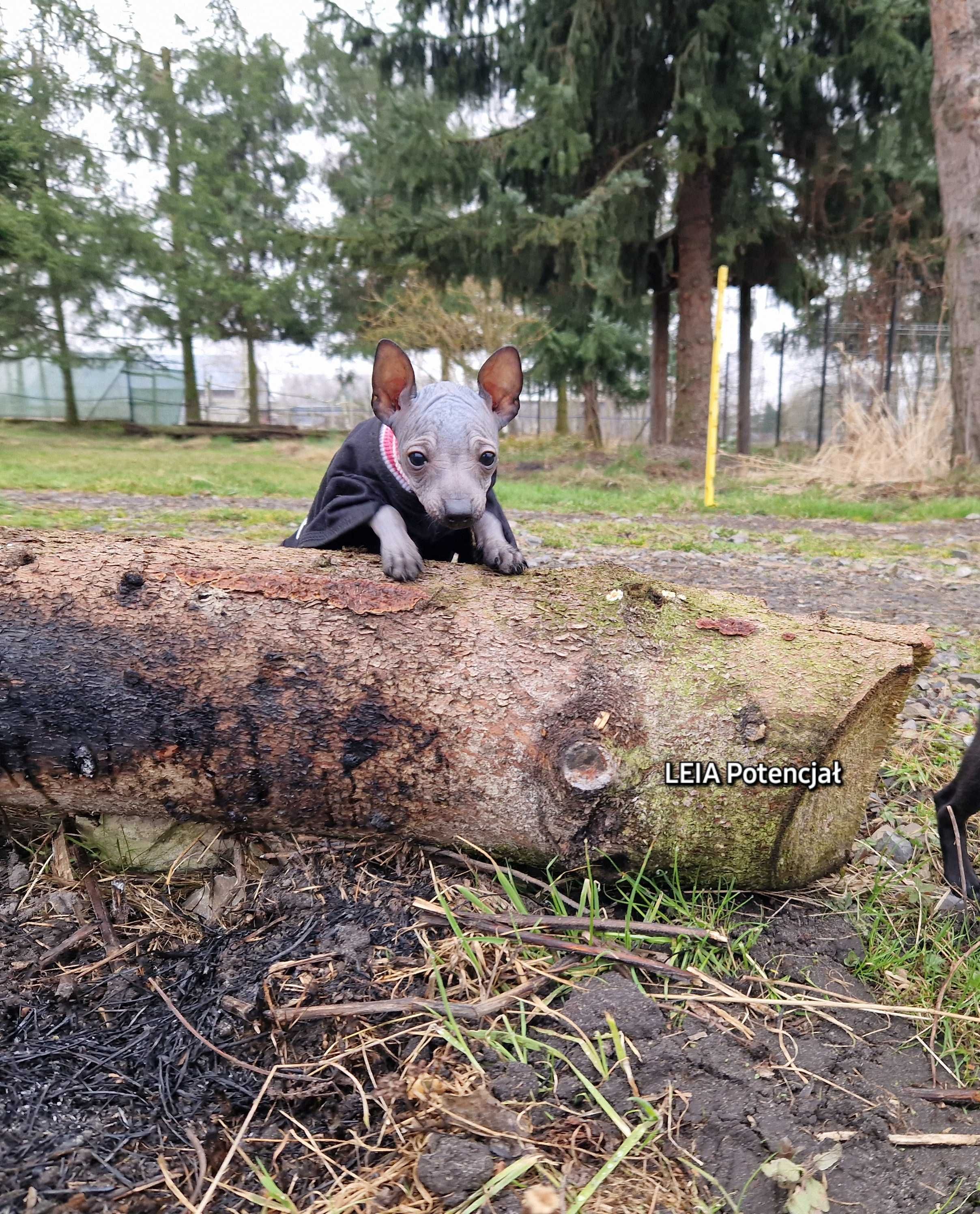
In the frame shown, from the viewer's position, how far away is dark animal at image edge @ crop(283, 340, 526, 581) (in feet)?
7.29

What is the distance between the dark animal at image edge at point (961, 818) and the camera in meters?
1.83

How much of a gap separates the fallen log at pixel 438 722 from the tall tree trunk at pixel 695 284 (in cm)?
1028

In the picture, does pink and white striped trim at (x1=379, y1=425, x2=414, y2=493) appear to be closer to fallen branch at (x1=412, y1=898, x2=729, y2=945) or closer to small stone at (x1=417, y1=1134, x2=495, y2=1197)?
fallen branch at (x1=412, y1=898, x2=729, y2=945)

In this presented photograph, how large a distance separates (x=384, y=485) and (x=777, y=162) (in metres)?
11.9

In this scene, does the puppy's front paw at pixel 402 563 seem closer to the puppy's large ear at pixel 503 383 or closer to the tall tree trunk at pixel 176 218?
the puppy's large ear at pixel 503 383

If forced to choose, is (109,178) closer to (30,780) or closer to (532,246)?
(532,246)

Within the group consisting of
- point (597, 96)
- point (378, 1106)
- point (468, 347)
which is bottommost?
point (378, 1106)

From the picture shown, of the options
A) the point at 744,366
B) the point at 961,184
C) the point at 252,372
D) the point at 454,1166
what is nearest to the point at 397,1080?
the point at 454,1166

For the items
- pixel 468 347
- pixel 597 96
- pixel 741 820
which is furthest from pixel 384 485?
pixel 468 347

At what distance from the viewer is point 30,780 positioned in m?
1.82

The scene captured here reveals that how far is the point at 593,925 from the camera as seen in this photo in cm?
159

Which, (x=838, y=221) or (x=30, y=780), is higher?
(x=838, y=221)

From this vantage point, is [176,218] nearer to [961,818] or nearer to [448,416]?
[448,416]

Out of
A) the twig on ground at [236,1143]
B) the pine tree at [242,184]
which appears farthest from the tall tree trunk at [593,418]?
the twig on ground at [236,1143]
